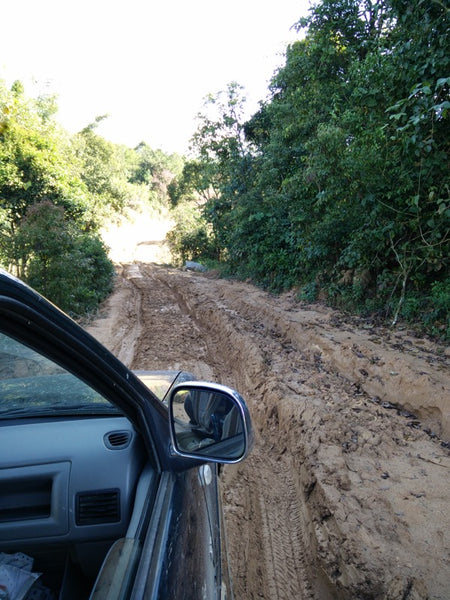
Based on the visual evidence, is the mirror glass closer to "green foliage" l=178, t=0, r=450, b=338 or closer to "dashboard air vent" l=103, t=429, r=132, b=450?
"dashboard air vent" l=103, t=429, r=132, b=450

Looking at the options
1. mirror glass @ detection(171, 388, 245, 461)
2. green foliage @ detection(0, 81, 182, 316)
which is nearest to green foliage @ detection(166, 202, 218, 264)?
green foliage @ detection(0, 81, 182, 316)

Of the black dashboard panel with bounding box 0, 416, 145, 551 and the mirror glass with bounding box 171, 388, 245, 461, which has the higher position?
the mirror glass with bounding box 171, 388, 245, 461

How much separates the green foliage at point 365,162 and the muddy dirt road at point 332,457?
151 cm

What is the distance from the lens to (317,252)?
10.3 metres

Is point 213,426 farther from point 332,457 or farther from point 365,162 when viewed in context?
point 365,162

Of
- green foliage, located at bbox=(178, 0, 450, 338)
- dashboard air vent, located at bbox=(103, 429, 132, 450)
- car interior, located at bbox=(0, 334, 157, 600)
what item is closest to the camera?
car interior, located at bbox=(0, 334, 157, 600)

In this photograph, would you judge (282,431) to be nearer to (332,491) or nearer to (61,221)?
(332,491)

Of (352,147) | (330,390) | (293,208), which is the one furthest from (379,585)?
(293,208)

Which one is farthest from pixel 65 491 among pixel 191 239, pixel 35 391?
pixel 191 239

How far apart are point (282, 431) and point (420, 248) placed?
4.53 m

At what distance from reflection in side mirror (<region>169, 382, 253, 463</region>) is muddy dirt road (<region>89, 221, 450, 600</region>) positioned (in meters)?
1.65

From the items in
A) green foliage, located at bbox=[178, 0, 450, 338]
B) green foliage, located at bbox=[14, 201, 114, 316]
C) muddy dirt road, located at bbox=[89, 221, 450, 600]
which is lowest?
muddy dirt road, located at bbox=[89, 221, 450, 600]

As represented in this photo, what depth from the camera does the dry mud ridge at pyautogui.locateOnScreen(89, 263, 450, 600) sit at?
2.62 meters

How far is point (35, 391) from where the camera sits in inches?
65.0
